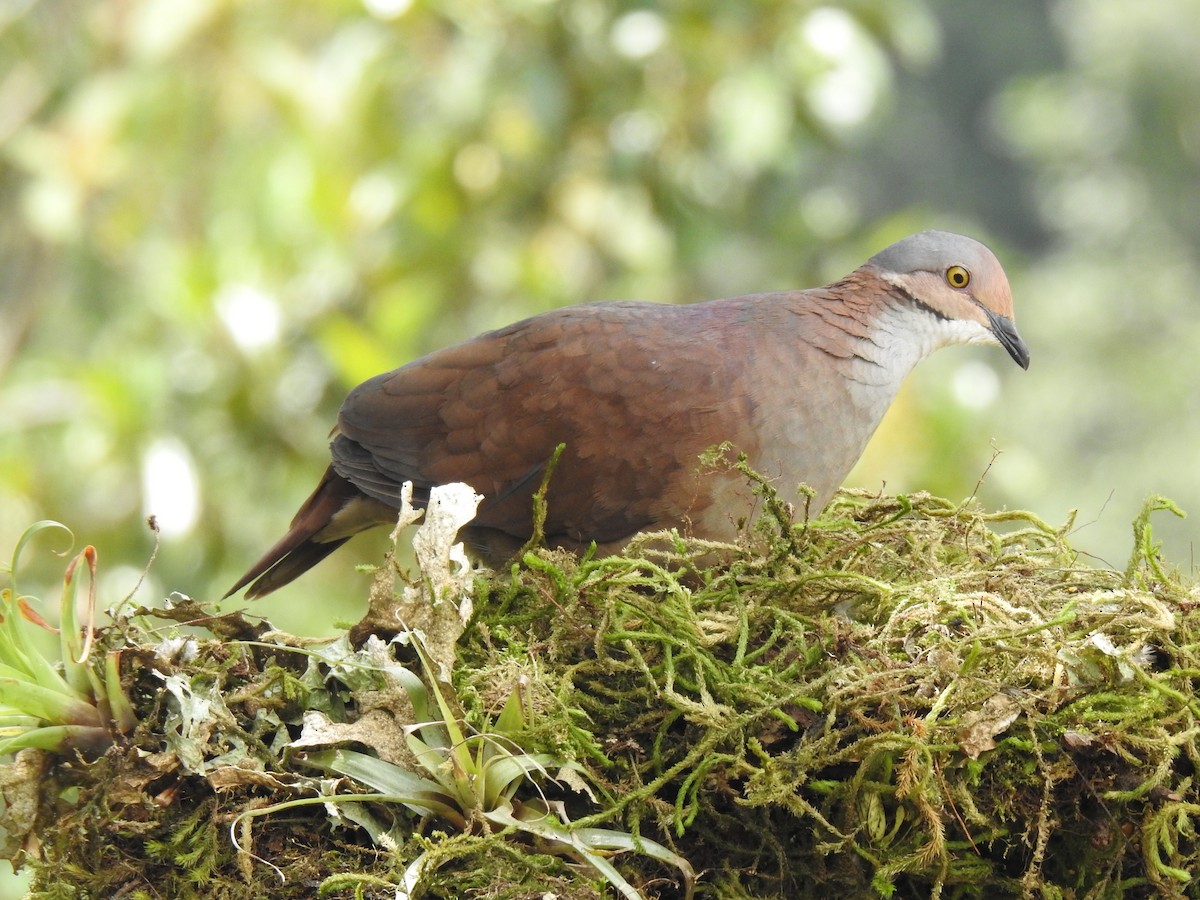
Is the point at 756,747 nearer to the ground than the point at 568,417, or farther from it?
nearer to the ground

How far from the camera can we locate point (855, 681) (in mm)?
1583

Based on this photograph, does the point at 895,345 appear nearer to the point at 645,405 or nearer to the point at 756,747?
the point at 645,405

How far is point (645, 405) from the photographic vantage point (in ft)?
7.91

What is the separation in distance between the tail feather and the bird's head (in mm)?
1155

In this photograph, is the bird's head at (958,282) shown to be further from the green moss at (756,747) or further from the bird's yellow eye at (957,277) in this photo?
the green moss at (756,747)

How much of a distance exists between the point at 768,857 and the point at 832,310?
4.23 ft

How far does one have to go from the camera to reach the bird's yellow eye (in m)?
2.69

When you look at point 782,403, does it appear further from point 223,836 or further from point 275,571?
point 223,836

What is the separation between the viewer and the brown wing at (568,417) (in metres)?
2.38

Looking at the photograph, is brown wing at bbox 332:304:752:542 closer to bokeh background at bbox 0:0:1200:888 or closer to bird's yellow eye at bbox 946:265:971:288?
bird's yellow eye at bbox 946:265:971:288

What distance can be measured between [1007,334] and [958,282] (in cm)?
14

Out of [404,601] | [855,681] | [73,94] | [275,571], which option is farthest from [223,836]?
[73,94]

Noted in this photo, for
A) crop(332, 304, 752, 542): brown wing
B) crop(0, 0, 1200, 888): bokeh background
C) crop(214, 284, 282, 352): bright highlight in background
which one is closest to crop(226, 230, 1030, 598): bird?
crop(332, 304, 752, 542): brown wing

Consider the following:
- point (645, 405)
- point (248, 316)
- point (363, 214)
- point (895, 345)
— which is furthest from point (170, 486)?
point (895, 345)
